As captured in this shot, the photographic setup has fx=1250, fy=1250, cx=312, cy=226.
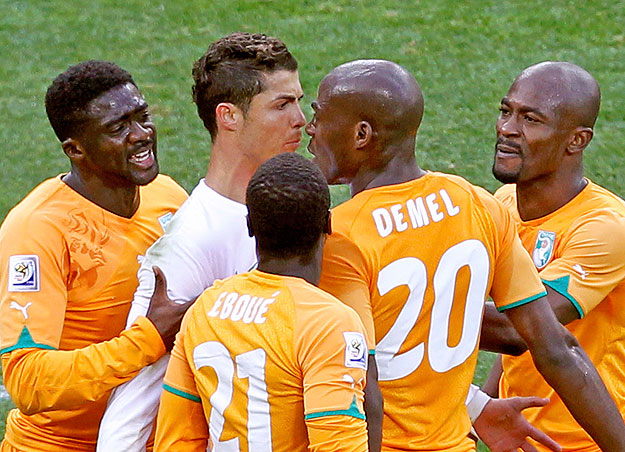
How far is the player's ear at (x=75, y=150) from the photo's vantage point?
4.17 meters

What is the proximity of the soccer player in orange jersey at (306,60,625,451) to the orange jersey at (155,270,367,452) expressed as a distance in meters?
0.25

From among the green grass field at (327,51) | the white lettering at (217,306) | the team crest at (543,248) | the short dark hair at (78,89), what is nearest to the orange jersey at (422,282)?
the white lettering at (217,306)

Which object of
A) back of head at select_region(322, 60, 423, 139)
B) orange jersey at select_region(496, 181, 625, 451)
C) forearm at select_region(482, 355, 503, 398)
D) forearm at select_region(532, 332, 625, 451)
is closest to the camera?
back of head at select_region(322, 60, 423, 139)

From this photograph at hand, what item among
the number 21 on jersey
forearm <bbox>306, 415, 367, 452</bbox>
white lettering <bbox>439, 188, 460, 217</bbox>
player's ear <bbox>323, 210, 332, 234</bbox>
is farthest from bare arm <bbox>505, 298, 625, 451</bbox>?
the number 21 on jersey

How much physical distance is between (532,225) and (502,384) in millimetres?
646

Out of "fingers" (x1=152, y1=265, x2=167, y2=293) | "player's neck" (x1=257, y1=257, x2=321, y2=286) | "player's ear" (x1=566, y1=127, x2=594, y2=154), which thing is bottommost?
"fingers" (x1=152, y1=265, x2=167, y2=293)

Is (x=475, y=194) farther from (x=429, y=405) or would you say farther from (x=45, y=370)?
(x=45, y=370)

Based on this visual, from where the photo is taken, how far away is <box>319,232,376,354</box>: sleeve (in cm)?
351

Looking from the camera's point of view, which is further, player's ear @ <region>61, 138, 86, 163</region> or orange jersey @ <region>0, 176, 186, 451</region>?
player's ear @ <region>61, 138, 86, 163</region>

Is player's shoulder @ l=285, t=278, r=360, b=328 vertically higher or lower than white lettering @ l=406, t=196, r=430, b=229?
lower

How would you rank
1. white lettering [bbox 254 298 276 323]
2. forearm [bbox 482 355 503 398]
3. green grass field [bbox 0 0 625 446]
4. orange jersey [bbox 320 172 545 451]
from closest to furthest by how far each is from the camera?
white lettering [bbox 254 298 276 323] < orange jersey [bbox 320 172 545 451] < forearm [bbox 482 355 503 398] < green grass field [bbox 0 0 625 446]

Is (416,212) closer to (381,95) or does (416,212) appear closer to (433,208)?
(433,208)

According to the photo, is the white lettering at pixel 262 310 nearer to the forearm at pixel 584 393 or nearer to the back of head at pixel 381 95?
the back of head at pixel 381 95

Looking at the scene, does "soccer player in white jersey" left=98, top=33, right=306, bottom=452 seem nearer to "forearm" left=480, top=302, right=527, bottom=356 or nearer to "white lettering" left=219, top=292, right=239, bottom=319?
"white lettering" left=219, top=292, right=239, bottom=319
